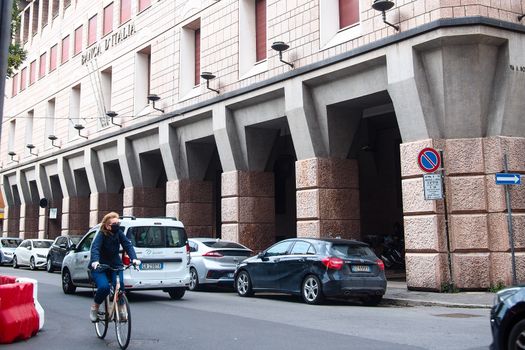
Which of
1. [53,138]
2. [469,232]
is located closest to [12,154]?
[53,138]

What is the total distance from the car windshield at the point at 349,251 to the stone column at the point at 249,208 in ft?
25.7

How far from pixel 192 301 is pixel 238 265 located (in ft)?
6.33

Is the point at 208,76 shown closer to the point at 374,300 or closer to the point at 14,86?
the point at 374,300

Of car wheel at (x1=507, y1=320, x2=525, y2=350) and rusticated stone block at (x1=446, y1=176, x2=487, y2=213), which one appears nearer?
car wheel at (x1=507, y1=320, x2=525, y2=350)

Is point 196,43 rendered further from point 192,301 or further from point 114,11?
point 192,301

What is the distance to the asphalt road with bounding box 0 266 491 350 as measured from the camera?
7812 mm

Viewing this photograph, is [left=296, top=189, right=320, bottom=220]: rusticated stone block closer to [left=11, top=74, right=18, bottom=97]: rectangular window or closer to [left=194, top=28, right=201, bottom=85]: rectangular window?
[left=194, top=28, right=201, bottom=85]: rectangular window

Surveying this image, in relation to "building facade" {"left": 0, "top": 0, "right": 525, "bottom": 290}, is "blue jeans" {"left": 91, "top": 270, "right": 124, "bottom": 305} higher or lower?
lower

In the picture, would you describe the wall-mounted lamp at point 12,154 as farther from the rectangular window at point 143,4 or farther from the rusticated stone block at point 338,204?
the rusticated stone block at point 338,204

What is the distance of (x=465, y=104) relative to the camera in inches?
548

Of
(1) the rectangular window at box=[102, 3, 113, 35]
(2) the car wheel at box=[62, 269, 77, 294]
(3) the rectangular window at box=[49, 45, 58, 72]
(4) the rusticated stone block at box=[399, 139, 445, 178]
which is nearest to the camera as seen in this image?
(4) the rusticated stone block at box=[399, 139, 445, 178]

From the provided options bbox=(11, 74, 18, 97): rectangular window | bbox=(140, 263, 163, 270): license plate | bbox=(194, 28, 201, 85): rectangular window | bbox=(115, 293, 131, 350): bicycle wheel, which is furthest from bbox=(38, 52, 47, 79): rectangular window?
bbox=(115, 293, 131, 350): bicycle wheel

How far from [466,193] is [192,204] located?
40.6 feet

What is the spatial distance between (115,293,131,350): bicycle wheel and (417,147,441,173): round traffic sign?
8020 mm
